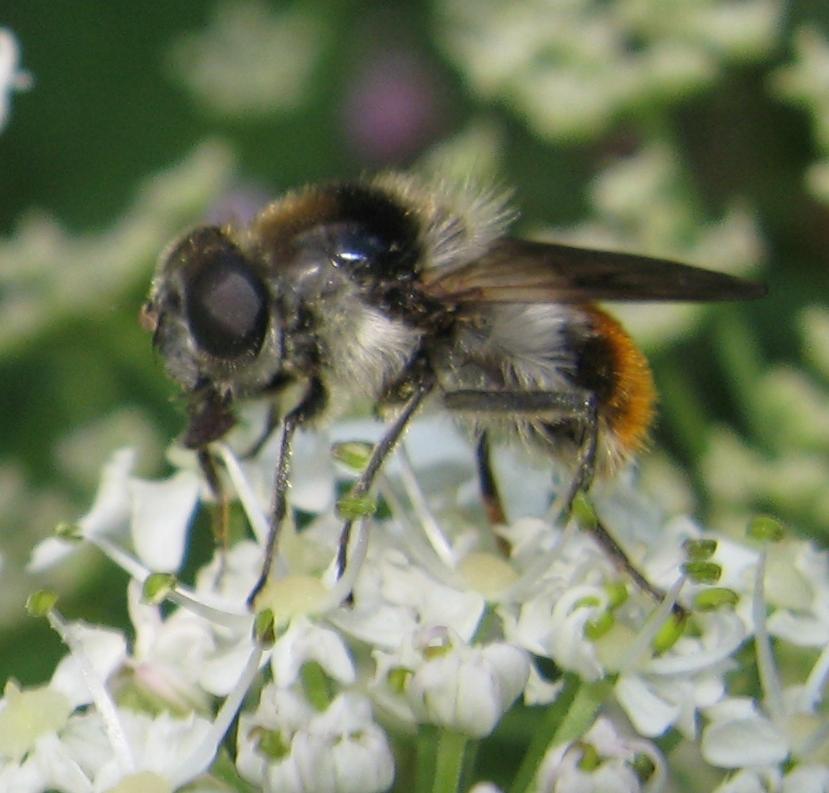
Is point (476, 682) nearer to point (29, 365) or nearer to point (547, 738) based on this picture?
point (547, 738)

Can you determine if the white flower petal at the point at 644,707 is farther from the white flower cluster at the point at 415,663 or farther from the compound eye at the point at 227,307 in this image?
the compound eye at the point at 227,307

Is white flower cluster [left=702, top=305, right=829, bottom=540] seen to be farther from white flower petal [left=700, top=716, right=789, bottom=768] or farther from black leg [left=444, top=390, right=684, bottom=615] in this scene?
white flower petal [left=700, top=716, right=789, bottom=768]

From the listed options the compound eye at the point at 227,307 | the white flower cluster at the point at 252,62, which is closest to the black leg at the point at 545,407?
the compound eye at the point at 227,307

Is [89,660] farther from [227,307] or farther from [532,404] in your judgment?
[532,404]

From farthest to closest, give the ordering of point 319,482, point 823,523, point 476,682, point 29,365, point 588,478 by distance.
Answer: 1. point 29,365
2. point 823,523
3. point 319,482
4. point 588,478
5. point 476,682

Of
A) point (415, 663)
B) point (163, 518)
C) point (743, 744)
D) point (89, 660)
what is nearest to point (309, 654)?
point (415, 663)

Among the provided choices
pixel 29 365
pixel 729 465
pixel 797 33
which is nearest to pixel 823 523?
pixel 729 465

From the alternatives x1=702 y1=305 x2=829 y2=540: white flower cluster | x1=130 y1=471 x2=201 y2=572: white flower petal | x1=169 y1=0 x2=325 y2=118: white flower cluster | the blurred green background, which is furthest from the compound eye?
x1=169 y1=0 x2=325 y2=118: white flower cluster
